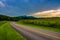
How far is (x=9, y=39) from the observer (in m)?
17.2

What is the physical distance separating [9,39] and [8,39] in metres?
0.11

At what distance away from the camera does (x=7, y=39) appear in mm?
17188

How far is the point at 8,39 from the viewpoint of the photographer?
674 inches

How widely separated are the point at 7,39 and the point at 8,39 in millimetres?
125

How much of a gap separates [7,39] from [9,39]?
0.66ft
